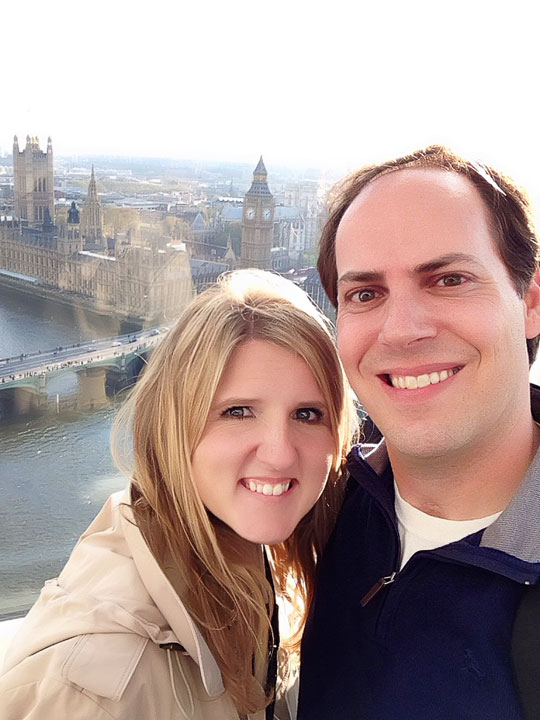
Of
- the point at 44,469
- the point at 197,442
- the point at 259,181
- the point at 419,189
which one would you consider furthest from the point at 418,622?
the point at 259,181

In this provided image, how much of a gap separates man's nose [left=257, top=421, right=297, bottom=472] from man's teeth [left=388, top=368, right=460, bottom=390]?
0.20m

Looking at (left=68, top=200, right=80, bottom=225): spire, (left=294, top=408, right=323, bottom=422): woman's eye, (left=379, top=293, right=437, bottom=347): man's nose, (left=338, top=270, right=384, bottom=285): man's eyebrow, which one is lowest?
(left=294, top=408, right=323, bottom=422): woman's eye

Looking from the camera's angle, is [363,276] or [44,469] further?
[44,469]

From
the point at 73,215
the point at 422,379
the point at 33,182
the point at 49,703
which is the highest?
the point at 33,182

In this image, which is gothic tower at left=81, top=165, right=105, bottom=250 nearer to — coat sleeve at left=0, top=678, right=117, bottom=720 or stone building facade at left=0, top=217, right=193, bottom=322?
stone building facade at left=0, top=217, right=193, bottom=322

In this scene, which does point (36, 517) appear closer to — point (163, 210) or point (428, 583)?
point (163, 210)

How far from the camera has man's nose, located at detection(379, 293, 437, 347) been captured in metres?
1.02

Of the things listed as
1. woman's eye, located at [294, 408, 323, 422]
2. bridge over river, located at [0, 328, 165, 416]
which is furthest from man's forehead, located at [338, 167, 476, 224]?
bridge over river, located at [0, 328, 165, 416]

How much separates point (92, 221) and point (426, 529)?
1594 mm

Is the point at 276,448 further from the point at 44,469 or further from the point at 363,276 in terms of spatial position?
the point at 44,469

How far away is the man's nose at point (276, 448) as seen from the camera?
1087 millimetres

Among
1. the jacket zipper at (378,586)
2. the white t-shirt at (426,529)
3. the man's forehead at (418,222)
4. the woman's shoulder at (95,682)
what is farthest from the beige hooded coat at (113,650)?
the man's forehead at (418,222)

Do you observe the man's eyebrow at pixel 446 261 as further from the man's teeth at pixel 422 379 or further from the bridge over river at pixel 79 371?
the bridge over river at pixel 79 371

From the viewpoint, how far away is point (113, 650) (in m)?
0.93
